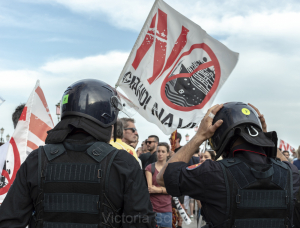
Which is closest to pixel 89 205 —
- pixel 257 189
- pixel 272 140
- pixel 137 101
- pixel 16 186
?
pixel 16 186

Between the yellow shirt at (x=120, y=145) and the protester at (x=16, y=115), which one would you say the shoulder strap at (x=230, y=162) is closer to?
the yellow shirt at (x=120, y=145)

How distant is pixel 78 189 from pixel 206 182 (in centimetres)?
94

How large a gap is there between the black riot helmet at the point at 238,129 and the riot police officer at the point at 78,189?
764 mm

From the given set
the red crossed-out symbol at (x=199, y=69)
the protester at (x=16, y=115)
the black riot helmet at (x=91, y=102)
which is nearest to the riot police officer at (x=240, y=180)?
the black riot helmet at (x=91, y=102)

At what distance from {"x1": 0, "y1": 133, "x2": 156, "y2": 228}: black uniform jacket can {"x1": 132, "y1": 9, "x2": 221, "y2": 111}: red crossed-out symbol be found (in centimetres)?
340

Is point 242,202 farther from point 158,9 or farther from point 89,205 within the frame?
point 158,9

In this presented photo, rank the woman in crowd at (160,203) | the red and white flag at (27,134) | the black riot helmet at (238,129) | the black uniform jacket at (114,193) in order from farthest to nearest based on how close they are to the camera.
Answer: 1. the woman in crowd at (160,203)
2. the red and white flag at (27,134)
3. the black riot helmet at (238,129)
4. the black uniform jacket at (114,193)

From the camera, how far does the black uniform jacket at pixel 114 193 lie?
86.1 inches

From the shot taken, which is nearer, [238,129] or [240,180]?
[240,180]

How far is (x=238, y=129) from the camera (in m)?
2.49

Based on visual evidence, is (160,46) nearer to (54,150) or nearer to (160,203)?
(160,203)

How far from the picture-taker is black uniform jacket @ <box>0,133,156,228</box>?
219 centimetres

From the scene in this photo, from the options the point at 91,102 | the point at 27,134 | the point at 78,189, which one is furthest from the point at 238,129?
the point at 27,134

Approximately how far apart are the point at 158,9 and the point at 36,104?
3.04 meters
